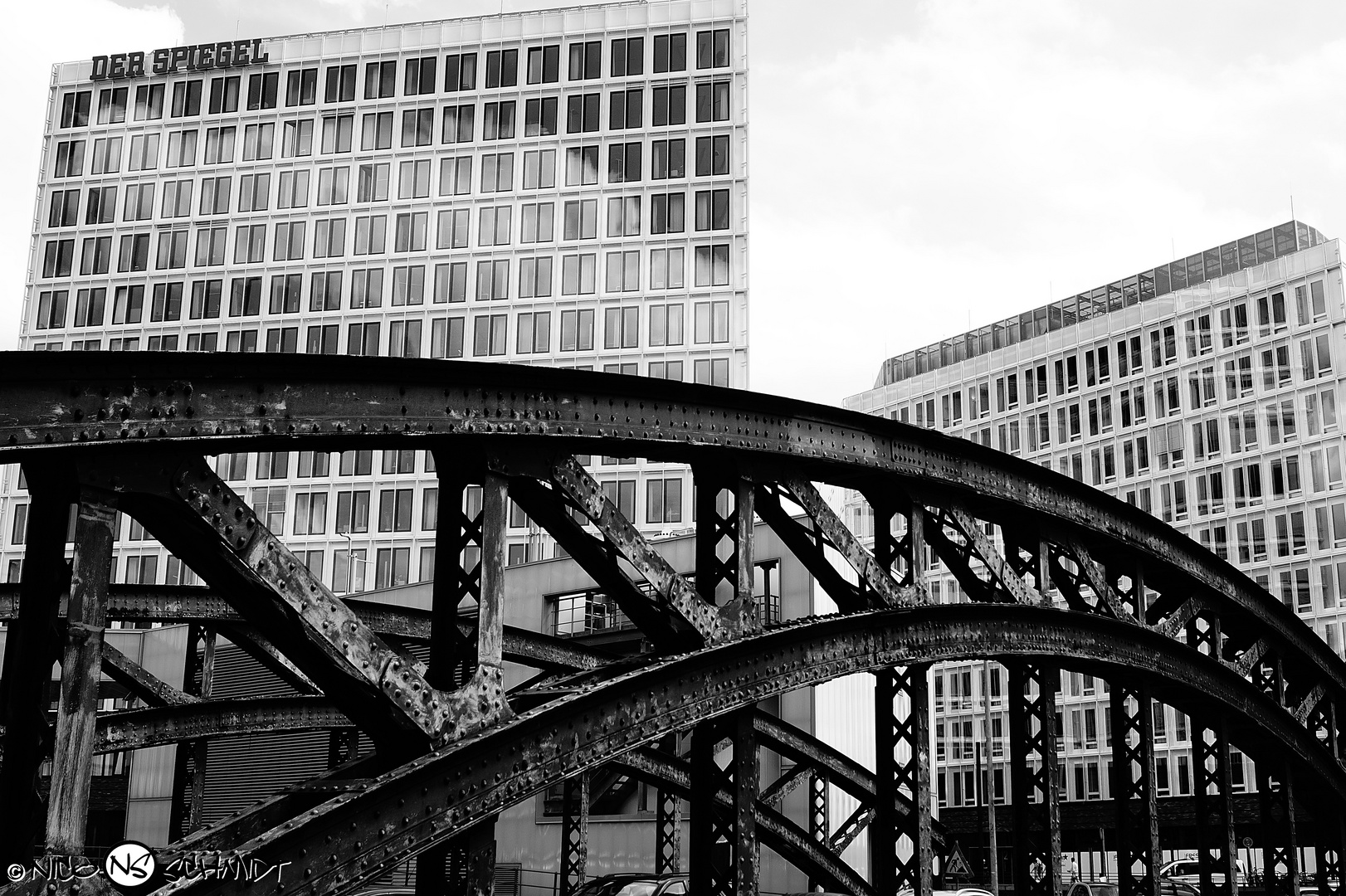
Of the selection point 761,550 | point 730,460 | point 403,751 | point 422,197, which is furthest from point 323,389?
point 422,197

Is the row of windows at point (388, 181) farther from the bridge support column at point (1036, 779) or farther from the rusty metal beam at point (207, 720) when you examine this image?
the bridge support column at point (1036, 779)

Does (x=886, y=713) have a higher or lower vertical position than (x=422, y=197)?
lower

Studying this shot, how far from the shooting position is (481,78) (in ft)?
258

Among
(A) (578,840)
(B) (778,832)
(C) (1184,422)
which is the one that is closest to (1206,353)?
(C) (1184,422)

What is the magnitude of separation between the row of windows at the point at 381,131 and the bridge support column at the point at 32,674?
6881cm

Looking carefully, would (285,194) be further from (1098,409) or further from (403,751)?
(403,751)

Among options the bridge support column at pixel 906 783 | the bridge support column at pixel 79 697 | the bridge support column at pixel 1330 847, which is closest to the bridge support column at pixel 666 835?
the bridge support column at pixel 1330 847

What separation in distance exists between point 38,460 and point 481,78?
75.3 m

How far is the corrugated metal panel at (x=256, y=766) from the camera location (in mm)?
43625

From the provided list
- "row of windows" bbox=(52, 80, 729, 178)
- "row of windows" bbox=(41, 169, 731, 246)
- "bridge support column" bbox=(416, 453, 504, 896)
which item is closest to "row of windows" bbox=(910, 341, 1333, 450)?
"row of windows" bbox=(41, 169, 731, 246)

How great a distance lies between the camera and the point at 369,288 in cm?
7644

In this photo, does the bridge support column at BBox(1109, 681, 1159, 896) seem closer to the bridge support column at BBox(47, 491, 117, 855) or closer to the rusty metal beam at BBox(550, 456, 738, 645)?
the rusty metal beam at BBox(550, 456, 738, 645)

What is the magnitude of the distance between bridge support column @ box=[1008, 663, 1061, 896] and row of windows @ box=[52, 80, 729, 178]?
62078 mm

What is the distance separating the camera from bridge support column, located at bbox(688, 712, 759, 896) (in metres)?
10.0
